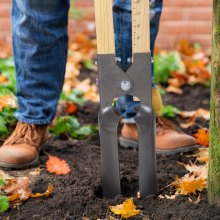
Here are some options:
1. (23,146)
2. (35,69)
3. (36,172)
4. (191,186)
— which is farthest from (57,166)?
(191,186)

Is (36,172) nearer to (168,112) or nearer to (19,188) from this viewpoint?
(19,188)

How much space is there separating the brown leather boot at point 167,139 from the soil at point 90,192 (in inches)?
1.6

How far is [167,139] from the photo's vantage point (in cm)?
301

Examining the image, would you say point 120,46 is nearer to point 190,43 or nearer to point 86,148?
point 86,148

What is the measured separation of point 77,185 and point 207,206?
1.99 feet

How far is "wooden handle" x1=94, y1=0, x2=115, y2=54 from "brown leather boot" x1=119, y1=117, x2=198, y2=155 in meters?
0.97

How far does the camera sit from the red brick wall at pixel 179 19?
17.9 ft

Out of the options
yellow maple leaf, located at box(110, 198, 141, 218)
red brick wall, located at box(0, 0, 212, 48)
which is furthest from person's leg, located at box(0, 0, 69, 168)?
red brick wall, located at box(0, 0, 212, 48)

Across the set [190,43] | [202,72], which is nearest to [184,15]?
[190,43]

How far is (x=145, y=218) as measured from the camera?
2.17 meters

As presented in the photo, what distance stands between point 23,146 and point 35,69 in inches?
15.2

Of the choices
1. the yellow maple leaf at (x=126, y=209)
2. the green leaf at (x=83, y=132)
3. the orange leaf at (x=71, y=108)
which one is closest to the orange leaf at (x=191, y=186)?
the yellow maple leaf at (x=126, y=209)

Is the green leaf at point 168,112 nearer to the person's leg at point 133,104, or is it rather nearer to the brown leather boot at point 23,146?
the person's leg at point 133,104

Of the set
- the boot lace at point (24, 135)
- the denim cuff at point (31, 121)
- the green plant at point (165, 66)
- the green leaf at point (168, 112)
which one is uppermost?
the green plant at point (165, 66)
